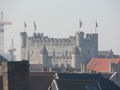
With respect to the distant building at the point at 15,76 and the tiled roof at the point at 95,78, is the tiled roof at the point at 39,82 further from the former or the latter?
the distant building at the point at 15,76

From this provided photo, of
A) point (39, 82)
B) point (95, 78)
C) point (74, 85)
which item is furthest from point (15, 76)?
point (95, 78)

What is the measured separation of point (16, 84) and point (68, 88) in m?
15.6

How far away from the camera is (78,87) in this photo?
38.9 meters

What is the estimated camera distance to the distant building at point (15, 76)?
22578mm

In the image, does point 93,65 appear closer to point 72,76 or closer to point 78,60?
point 78,60

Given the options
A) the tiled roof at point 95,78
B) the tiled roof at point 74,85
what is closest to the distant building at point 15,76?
the tiled roof at point 74,85

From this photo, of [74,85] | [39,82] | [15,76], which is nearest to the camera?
[15,76]

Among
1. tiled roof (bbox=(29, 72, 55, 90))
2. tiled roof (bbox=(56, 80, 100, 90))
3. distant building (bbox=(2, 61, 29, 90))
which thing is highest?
distant building (bbox=(2, 61, 29, 90))

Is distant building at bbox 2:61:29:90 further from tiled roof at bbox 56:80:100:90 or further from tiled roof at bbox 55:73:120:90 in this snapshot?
tiled roof at bbox 55:73:120:90

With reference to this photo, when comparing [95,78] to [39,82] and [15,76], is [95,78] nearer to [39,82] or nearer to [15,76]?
[39,82]

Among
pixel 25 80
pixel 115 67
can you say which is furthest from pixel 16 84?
pixel 115 67

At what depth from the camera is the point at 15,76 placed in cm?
2266

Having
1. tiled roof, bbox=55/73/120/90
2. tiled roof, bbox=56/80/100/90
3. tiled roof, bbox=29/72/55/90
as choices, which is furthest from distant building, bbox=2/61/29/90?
tiled roof, bbox=55/73/120/90

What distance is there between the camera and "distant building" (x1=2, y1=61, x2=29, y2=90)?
22578 millimetres
